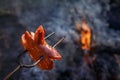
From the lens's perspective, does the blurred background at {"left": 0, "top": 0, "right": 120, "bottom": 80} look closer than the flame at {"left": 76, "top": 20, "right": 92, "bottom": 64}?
Yes

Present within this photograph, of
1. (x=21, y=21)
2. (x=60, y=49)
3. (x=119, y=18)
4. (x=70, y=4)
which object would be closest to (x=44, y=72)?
(x=60, y=49)

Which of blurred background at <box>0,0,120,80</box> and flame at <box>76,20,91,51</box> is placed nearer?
blurred background at <box>0,0,120,80</box>

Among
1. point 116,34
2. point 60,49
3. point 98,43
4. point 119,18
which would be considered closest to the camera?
point 60,49

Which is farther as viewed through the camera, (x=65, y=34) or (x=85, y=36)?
(x=85, y=36)

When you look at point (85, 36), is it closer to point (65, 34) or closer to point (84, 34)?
point (84, 34)

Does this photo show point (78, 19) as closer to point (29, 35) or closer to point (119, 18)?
point (119, 18)

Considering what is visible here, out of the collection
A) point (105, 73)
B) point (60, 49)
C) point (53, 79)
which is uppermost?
point (60, 49)

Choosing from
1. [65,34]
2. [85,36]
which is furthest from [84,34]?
[65,34]

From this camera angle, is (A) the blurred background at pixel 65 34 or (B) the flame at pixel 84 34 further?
(B) the flame at pixel 84 34
